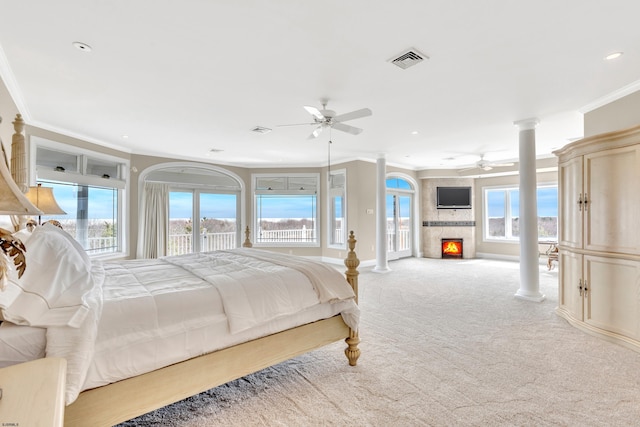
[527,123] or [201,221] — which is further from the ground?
[527,123]

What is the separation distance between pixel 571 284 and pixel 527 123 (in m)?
2.25

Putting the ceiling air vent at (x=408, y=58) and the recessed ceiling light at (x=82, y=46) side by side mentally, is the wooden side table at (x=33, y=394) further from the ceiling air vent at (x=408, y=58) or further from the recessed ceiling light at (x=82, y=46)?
the ceiling air vent at (x=408, y=58)

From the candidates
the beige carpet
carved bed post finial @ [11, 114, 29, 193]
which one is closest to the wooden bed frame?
the beige carpet

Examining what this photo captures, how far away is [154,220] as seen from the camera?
6426 millimetres

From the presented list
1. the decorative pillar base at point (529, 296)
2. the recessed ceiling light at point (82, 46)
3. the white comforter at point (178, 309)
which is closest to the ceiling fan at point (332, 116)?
the white comforter at point (178, 309)

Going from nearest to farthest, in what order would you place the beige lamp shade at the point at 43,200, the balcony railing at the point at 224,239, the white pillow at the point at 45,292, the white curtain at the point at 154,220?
the white pillow at the point at 45,292 < the beige lamp shade at the point at 43,200 < the white curtain at the point at 154,220 < the balcony railing at the point at 224,239

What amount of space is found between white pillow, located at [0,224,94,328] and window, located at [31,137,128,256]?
3536 millimetres

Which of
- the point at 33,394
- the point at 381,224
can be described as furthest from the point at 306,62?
the point at 381,224

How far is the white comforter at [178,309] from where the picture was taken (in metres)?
1.50

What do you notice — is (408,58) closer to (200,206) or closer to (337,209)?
(337,209)

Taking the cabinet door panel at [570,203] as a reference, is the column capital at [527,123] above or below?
above

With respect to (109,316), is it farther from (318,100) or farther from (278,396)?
(318,100)

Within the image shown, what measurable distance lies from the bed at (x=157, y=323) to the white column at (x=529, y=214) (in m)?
3.26

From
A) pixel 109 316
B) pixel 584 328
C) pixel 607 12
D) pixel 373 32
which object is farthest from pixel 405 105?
pixel 109 316
